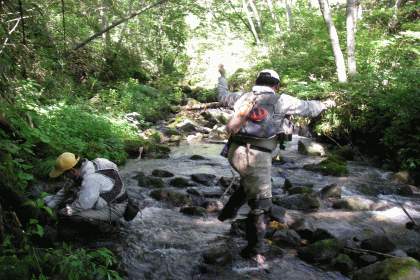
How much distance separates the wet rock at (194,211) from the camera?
5.12 meters

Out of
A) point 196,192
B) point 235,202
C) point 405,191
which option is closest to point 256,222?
point 235,202

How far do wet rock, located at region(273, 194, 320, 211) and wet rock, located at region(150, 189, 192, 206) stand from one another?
177 centimetres

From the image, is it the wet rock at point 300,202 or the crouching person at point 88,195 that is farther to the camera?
the wet rock at point 300,202

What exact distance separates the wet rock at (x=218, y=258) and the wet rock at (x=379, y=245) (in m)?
1.88

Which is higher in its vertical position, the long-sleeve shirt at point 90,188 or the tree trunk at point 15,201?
the tree trunk at point 15,201

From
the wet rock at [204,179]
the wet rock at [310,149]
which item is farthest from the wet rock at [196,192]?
the wet rock at [310,149]

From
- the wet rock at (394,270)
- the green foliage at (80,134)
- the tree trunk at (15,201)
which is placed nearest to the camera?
the tree trunk at (15,201)

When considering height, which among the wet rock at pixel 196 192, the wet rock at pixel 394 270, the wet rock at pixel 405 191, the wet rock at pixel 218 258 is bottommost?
the wet rock at pixel 405 191

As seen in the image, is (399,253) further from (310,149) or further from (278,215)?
(310,149)

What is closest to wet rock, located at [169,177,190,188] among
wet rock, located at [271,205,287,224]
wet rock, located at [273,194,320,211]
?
wet rock, located at [273,194,320,211]

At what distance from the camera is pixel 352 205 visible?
5695 millimetres

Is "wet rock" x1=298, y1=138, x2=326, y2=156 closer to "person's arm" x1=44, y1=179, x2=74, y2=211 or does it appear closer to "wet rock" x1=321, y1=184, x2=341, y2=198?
"wet rock" x1=321, y1=184, x2=341, y2=198

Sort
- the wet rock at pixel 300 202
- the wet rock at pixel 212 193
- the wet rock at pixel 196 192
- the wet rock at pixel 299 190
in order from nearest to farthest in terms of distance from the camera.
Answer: the wet rock at pixel 300 202, the wet rock at pixel 196 192, the wet rock at pixel 212 193, the wet rock at pixel 299 190

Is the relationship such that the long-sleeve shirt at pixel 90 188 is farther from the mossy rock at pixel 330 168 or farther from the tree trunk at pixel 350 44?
the tree trunk at pixel 350 44
